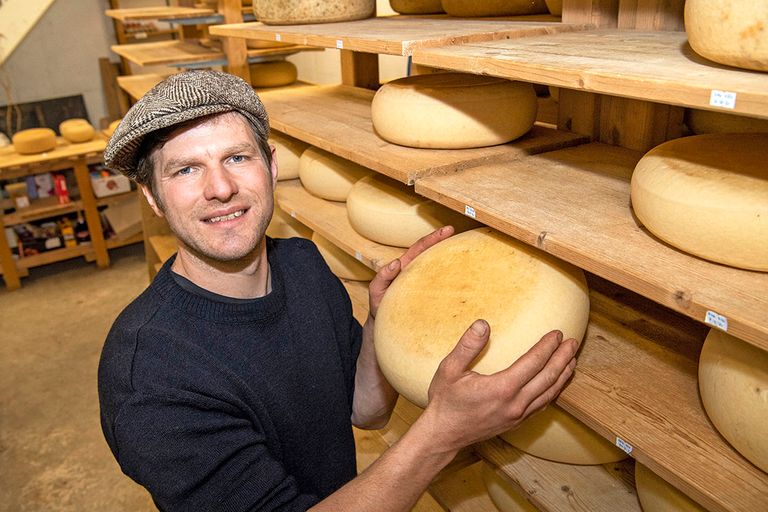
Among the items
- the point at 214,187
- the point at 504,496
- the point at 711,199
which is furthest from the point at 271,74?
the point at 711,199

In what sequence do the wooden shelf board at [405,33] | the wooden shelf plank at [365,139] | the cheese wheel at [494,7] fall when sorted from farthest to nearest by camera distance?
the cheese wheel at [494,7]
the wooden shelf plank at [365,139]
the wooden shelf board at [405,33]

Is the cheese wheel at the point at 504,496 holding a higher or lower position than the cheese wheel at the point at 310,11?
lower

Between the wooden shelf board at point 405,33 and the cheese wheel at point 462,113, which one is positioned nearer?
the wooden shelf board at point 405,33

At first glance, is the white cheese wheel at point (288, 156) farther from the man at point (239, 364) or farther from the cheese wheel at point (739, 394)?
the cheese wheel at point (739, 394)

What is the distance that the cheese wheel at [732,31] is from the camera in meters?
0.77

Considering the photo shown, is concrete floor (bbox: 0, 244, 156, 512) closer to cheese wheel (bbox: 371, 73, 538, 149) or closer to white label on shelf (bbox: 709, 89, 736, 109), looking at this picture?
cheese wheel (bbox: 371, 73, 538, 149)

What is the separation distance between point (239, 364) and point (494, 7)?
1336 mm

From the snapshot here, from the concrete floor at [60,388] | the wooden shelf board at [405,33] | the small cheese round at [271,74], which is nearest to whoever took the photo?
A: the wooden shelf board at [405,33]

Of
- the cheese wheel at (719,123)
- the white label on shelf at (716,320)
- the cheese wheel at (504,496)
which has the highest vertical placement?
the cheese wheel at (719,123)

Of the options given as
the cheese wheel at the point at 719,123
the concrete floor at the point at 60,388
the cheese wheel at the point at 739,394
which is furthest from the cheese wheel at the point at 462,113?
the concrete floor at the point at 60,388

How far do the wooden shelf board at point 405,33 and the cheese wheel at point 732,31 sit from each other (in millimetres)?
539

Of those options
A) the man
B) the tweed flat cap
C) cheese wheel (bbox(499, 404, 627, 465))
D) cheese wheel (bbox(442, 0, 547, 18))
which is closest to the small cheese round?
cheese wheel (bbox(442, 0, 547, 18))

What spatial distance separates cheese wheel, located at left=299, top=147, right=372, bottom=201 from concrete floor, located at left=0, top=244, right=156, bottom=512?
1.61 meters

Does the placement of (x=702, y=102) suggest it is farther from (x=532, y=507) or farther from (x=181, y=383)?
(x=532, y=507)
